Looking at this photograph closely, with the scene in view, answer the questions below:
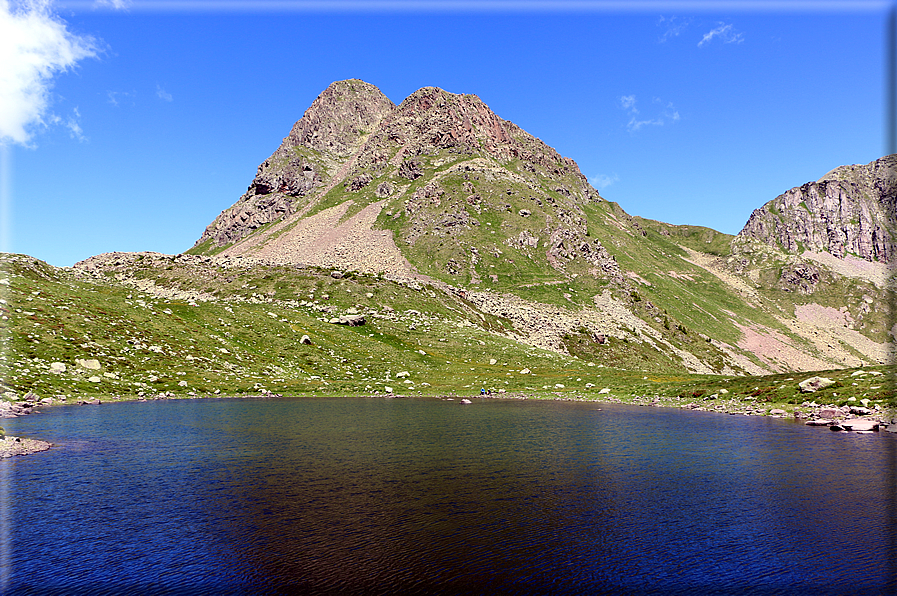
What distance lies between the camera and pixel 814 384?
182ft

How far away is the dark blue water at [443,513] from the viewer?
1516cm

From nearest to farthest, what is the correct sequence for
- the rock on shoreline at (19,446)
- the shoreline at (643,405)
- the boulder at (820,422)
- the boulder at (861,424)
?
the rock on shoreline at (19,446)
the shoreline at (643,405)
the boulder at (861,424)
the boulder at (820,422)

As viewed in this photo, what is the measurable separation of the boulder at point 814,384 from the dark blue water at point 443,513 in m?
18.3

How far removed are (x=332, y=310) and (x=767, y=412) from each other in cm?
8754

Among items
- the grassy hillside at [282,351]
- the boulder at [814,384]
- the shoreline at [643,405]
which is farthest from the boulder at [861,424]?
the boulder at [814,384]

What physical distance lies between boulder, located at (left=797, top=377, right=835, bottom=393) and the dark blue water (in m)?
18.3

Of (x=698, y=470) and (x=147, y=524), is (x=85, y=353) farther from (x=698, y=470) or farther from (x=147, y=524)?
(x=698, y=470)

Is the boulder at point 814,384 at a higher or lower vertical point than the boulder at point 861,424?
higher

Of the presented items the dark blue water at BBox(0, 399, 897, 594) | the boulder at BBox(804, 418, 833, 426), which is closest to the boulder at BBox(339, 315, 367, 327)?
the dark blue water at BBox(0, 399, 897, 594)

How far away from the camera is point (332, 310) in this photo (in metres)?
114

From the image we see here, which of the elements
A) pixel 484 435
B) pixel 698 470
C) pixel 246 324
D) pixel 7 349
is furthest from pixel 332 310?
pixel 698 470

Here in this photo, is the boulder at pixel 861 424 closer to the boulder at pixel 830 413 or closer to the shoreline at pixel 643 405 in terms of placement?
the shoreline at pixel 643 405

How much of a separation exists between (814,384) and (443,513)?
54.3 meters

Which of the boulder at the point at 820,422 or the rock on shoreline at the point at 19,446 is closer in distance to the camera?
the rock on shoreline at the point at 19,446
